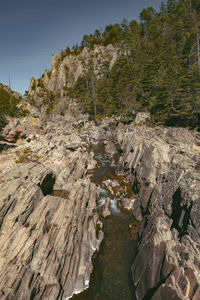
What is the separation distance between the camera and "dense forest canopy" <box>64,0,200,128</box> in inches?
1872

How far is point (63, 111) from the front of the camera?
112 m

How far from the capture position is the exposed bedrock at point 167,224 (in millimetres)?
13086

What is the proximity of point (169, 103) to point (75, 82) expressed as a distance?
290 ft

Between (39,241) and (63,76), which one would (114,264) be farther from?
(63,76)

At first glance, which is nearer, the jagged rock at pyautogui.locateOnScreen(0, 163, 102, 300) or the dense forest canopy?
the jagged rock at pyautogui.locateOnScreen(0, 163, 102, 300)

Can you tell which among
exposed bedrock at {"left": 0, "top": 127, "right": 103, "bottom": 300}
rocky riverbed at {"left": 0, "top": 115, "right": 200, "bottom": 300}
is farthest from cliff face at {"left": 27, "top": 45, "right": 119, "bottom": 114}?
exposed bedrock at {"left": 0, "top": 127, "right": 103, "bottom": 300}

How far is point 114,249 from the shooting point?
19.7 metres

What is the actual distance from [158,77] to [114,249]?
5989 centimetres

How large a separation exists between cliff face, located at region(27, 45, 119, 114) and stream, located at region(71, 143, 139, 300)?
9346 cm

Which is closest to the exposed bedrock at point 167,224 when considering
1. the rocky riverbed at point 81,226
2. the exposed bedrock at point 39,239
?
the rocky riverbed at point 81,226

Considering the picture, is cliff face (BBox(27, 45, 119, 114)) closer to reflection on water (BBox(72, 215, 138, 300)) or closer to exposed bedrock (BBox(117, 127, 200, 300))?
exposed bedrock (BBox(117, 127, 200, 300))

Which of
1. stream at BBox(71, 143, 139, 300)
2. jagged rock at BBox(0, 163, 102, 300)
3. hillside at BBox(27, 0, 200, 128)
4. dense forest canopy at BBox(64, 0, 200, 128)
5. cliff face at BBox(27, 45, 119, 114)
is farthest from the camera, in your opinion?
cliff face at BBox(27, 45, 119, 114)

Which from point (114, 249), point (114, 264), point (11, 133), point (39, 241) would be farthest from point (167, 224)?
point (11, 133)

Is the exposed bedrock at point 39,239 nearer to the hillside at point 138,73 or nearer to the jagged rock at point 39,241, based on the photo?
the jagged rock at point 39,241
